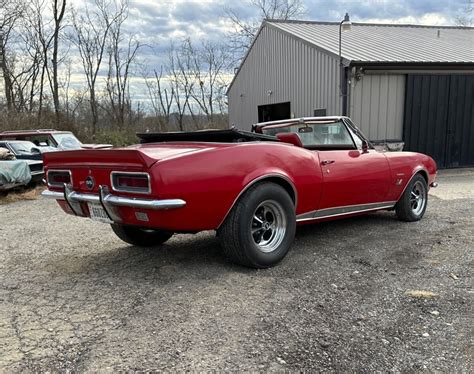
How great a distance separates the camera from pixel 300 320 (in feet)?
10.3

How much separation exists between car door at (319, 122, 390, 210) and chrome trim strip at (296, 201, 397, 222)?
40 millimetres

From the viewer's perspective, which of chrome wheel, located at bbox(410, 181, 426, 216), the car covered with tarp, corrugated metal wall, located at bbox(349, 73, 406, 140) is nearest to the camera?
chrome wheel, located at bbox(410, 181, 426, 216)

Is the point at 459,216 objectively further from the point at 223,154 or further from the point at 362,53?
the point at 362,53

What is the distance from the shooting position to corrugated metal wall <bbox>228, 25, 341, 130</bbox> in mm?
12703

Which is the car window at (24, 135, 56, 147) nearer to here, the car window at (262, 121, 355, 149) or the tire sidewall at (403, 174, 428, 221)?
the car window at (262, 121, 355, 149)

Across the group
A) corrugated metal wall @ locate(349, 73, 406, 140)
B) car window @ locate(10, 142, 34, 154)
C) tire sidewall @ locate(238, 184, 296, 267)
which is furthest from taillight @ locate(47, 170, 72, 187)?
corrugated metal wall @ locate(349, 73, 406, 140)

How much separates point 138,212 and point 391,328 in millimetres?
2088

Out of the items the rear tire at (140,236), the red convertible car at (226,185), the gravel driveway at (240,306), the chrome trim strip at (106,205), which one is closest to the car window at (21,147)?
the gravel driveway at (240,306)

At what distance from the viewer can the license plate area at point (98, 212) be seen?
12.7ft

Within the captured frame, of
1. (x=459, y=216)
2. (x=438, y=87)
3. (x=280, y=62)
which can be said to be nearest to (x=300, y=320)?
(x=459, y=216)

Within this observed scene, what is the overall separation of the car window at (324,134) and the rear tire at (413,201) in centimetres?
125

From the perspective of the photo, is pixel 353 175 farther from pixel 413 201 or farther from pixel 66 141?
pixel 66 141

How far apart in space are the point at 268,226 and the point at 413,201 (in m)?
2.99

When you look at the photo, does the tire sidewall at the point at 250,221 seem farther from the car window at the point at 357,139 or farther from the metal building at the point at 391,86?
the metal building at the point at 391,86
